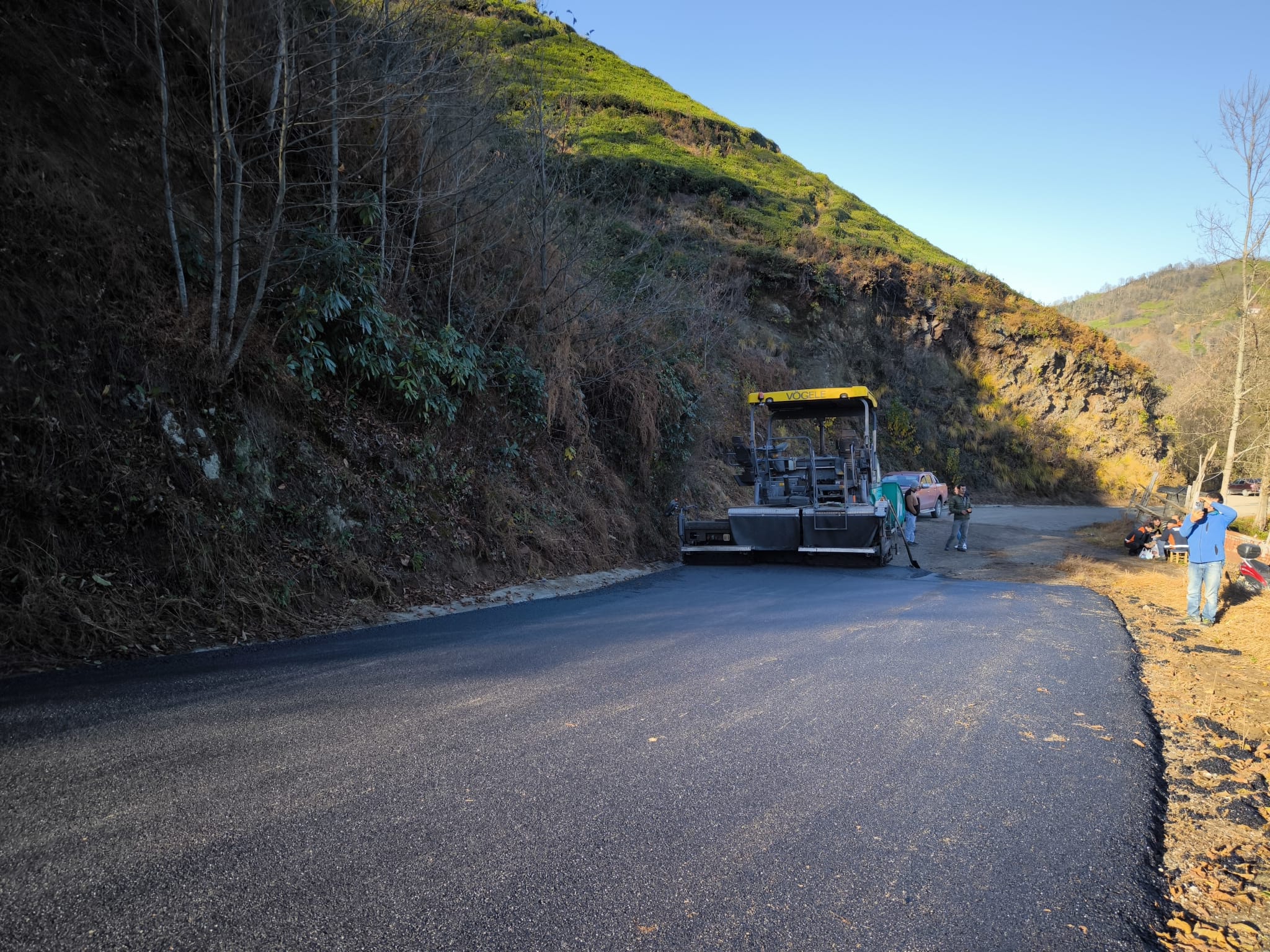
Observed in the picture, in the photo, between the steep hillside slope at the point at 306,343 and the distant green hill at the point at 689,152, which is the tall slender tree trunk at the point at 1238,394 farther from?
the distant green hill at the point at 689,152

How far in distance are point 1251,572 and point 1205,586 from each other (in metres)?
1.21

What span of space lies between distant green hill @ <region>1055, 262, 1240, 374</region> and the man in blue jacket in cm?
2607

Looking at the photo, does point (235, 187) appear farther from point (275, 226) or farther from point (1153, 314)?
point (1153, 314)

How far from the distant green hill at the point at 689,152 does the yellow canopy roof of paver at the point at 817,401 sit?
1553 cm

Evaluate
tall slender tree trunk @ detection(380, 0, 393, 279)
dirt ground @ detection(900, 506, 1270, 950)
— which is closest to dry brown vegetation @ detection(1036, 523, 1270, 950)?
dirt ground @ detection(900, 506, 1270, 950)

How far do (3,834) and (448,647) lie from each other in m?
3.71

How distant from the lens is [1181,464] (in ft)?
139

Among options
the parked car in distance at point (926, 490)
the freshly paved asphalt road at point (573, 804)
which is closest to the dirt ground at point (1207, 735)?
the freshly paved asphalt road at point (573, 804)

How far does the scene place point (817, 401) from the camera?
1516cm

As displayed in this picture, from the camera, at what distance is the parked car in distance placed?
85.7ft

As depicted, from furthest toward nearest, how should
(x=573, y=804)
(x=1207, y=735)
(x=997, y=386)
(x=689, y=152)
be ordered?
(x=689, y=152) → (x=997, y=386) → (x=1207, y=735) → (x=573, y=804)

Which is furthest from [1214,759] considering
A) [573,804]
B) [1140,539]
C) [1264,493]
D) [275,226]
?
[1264,493]

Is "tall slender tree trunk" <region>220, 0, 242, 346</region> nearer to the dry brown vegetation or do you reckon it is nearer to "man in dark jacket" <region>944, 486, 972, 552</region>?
the dry brown vegetation

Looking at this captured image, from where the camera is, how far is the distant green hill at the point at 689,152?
1316 inches
